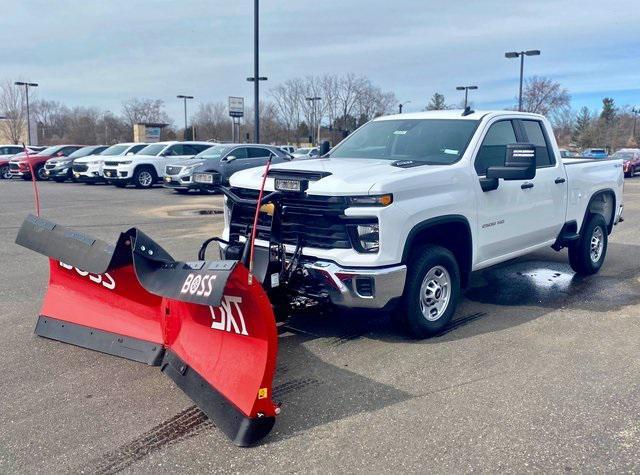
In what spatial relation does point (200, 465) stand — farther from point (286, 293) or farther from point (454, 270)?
point (454, 270)

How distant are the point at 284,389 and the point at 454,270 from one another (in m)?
1.95

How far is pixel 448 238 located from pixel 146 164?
19.1 metres

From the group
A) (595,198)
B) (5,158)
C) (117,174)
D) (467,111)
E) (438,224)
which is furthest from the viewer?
(5,158)

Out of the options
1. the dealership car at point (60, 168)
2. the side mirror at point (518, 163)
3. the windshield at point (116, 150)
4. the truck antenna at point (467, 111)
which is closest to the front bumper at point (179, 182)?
the windshield at point (116, 150)

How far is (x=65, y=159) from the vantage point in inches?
1030

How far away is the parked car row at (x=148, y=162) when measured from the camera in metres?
19.2

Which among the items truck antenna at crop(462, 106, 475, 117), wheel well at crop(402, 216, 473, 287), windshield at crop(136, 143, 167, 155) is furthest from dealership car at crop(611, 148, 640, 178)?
wheel well at crop(402, 216, 473, 287)

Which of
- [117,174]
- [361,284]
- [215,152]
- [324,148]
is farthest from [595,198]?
[117,174]

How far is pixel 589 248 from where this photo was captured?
7.67 metres

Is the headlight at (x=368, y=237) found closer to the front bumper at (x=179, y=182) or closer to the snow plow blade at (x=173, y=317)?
the snow plow blade at (x=173, y=317)

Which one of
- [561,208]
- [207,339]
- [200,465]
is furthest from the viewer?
[561,208]

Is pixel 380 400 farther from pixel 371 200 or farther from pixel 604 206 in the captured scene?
pixel 604 206

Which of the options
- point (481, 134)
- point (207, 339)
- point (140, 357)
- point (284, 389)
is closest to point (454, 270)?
point (481, 134)

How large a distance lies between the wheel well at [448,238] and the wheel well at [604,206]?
2.71 m
